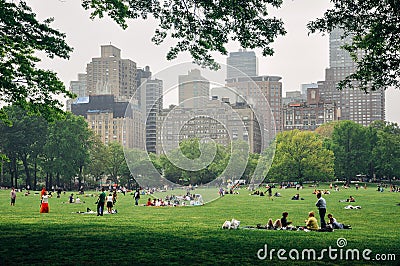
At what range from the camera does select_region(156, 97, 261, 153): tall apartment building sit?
3697cm

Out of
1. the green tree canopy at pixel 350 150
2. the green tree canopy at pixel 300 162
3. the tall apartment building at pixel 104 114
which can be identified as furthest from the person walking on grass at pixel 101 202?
the tall apartment building at pixel 104 114

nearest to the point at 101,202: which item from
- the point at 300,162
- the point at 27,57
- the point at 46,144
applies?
the point at 27,57

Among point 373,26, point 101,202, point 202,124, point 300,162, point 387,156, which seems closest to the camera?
point 373,26

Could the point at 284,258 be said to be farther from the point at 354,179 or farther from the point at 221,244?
the point at 354,179

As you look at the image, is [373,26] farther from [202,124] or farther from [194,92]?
[202,124]

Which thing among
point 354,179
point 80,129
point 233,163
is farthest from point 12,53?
point 354,179

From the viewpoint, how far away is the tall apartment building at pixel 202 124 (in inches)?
1455

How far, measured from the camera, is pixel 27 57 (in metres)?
22.1

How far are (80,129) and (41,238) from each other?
7105 cm

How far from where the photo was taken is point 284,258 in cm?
1300
